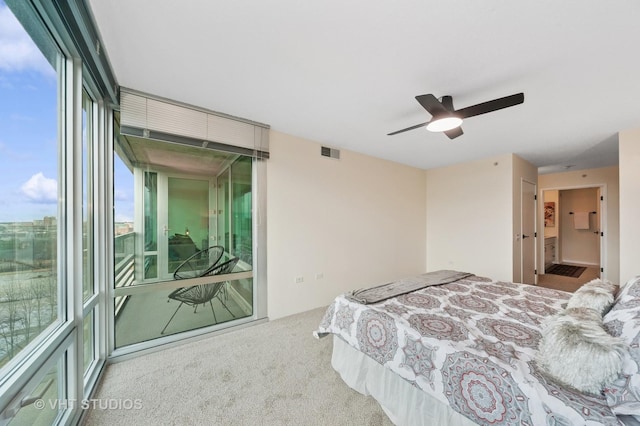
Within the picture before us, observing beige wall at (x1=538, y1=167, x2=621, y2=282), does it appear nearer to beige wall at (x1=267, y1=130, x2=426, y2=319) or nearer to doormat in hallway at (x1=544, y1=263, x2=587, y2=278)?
doormat in hallway at (x1=544, y1=263, x2=587, y2=278)

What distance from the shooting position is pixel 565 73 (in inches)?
74.6

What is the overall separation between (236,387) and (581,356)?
2154mm

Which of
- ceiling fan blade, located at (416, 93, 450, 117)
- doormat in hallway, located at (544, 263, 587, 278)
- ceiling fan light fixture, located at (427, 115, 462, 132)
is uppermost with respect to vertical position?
ceiling fan blade, located at (416, 93, 450, 117)

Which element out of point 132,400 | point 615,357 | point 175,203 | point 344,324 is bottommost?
point 132,400

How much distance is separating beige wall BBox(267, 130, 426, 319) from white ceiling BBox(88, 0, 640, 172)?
69 cm

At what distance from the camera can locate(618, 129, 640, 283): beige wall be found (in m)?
2.93

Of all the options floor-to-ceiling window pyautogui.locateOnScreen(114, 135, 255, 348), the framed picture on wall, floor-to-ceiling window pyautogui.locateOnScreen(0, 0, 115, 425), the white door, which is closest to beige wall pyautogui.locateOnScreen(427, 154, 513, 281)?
the white door

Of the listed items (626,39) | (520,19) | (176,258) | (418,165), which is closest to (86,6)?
(176,258)

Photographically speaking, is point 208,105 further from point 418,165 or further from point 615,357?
point 418,165

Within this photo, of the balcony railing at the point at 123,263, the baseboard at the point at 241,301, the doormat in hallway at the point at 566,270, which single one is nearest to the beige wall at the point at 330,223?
the baseboard at the point at 241,301

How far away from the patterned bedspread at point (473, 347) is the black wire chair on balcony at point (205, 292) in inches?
58.0

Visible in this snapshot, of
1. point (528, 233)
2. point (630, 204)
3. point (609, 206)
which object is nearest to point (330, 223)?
point (630, 204)

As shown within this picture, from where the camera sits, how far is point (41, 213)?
4.35 ft

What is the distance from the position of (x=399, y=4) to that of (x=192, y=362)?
125 inches
